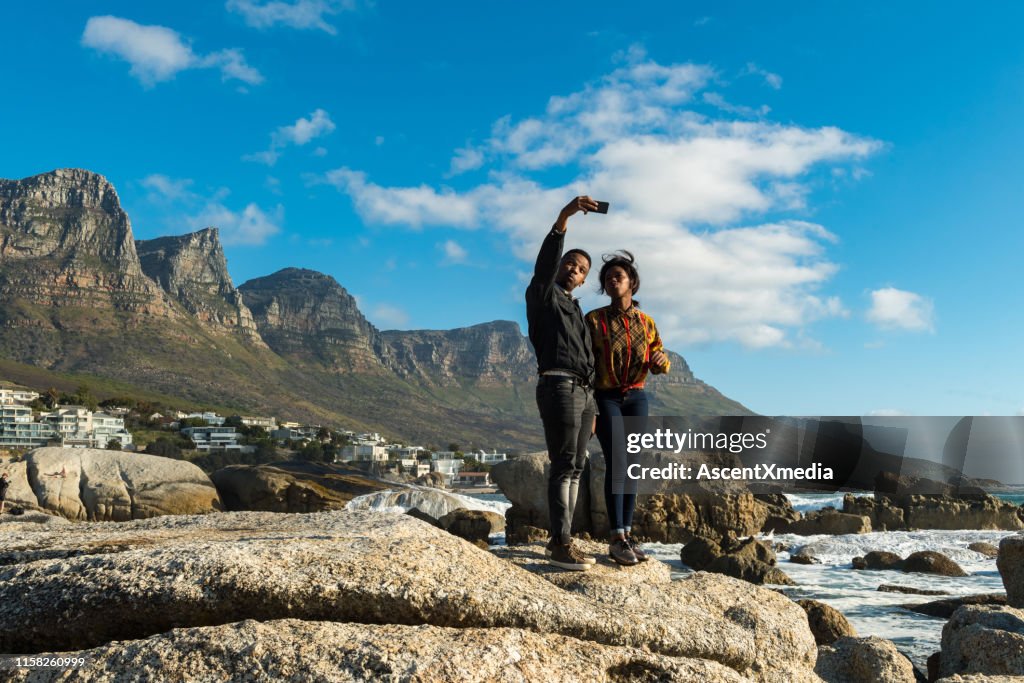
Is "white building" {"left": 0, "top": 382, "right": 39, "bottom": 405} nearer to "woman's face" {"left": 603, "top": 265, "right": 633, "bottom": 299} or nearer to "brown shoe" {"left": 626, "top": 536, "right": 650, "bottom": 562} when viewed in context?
"woman's face" {"left": 603, "top": 265, "right": 633, "bottom": 299}

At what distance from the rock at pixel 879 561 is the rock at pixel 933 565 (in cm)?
33

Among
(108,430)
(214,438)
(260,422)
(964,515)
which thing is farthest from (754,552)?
(260,422)

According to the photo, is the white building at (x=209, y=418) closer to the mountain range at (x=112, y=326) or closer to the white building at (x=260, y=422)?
the white building at (x=260, y=422)

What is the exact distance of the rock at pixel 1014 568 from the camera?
1149 cm

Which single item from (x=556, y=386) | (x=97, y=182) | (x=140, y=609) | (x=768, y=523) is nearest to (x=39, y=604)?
(x=140, y=609)

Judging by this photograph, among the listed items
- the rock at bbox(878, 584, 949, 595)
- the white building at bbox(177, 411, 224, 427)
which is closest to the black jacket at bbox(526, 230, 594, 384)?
the rock at bbox(878, 584, 949, 595)

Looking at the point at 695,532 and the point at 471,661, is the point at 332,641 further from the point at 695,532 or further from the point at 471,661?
the point at 695,532

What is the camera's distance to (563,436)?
5582 millimetres

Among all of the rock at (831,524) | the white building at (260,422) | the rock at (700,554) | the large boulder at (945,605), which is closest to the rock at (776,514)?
the rock at (831,524)

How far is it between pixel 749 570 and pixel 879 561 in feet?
25.0

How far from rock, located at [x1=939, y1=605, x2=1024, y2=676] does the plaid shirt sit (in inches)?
166

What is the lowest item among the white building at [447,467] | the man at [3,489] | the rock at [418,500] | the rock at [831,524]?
the white building at [447,467]

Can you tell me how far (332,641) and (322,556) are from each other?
0.66m

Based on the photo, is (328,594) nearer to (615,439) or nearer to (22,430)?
(615,439)
